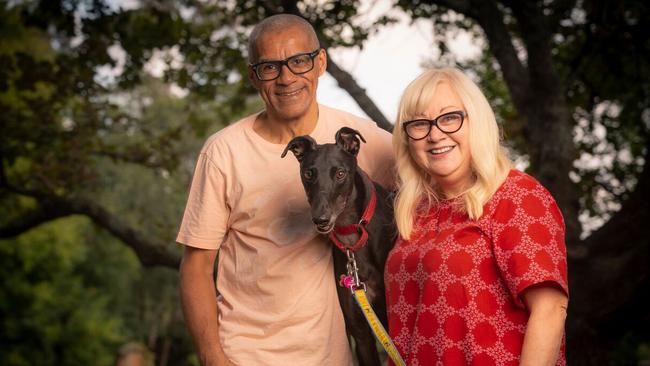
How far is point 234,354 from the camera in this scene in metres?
3.94

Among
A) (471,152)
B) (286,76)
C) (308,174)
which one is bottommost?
(308,174)

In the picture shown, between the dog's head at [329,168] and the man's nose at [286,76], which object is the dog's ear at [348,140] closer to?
the dog's head at [329,168]

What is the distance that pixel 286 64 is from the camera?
4.01m

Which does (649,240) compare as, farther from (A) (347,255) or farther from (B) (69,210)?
(B) (69,210)

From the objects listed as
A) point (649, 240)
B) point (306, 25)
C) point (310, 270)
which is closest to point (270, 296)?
point (310, 270)

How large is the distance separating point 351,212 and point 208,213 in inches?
27.2

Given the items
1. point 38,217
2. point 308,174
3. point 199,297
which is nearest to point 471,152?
point 308,174

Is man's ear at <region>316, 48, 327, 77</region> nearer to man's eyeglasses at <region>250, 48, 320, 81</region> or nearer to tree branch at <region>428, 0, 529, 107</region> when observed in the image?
man's eyeglasses at <region>250, 48, 320, 81</region>

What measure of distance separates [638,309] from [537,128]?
2.12 metres

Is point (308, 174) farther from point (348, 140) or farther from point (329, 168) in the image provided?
point (348, 140)

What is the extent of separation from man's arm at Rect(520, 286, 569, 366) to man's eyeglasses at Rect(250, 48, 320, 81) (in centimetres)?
163

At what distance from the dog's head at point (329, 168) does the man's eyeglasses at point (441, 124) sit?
47 cm

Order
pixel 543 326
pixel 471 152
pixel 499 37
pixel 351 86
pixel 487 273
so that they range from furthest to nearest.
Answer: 1. pixel 499 37
2. pixel 351 86
3. pixel 471 152
4. pixel 487 273
5. pixel 543 326

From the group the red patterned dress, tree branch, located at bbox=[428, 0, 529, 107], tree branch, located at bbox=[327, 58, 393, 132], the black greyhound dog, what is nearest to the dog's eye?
the black greyhound dog
